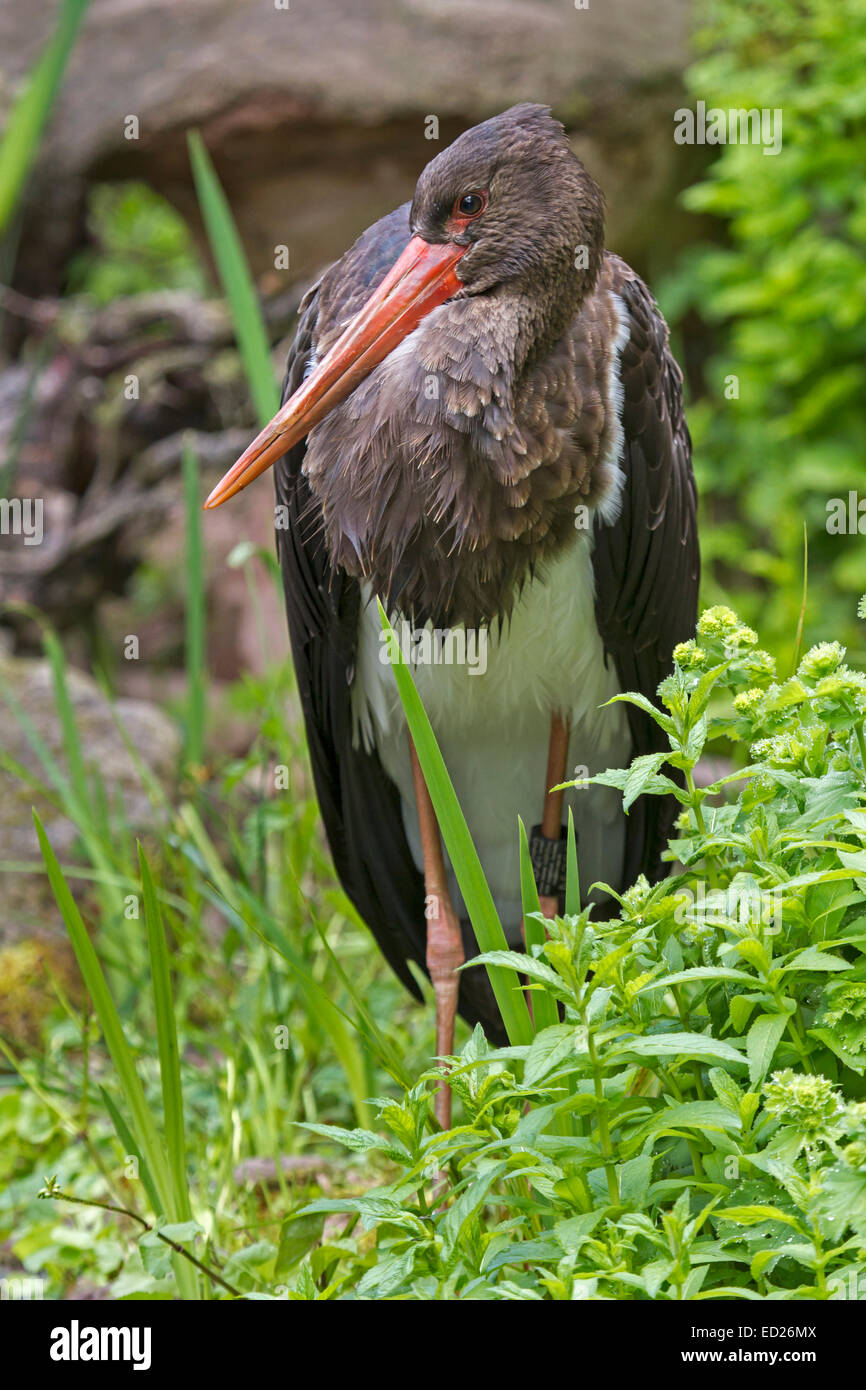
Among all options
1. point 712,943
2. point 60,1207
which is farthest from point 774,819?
point 60,1207

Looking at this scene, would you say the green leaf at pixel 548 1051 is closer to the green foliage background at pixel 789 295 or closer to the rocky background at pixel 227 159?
the green foliage background at pixel 789 295

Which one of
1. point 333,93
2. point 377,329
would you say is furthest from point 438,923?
point 333,93

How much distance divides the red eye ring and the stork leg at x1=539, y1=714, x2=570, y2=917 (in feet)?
2.61

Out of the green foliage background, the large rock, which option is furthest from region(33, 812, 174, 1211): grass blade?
the large rock

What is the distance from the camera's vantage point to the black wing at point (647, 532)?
6.88 feet

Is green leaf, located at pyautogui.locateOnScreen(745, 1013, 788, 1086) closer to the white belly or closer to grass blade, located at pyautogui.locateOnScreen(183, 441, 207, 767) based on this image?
the white belly

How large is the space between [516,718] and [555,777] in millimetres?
123

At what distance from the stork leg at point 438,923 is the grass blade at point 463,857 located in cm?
67

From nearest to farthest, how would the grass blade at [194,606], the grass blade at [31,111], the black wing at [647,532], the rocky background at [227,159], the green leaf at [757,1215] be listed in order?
the green leaf at [757,1215]
the grass blade at [31,111]
the black wing at [647,532]
the grass blade at [194,606]
the rocky background at [227,159]

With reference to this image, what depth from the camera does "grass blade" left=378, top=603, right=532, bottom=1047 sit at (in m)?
1.60

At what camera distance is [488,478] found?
6.51 feet
